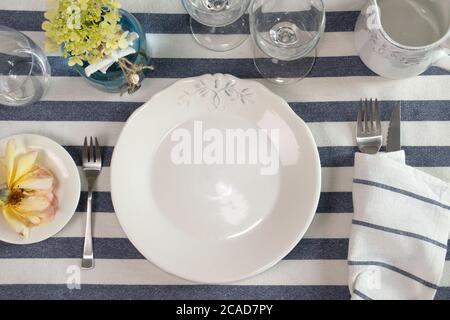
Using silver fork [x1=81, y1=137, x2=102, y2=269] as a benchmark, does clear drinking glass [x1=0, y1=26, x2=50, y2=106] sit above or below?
above

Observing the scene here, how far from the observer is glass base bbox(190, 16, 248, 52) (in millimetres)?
711

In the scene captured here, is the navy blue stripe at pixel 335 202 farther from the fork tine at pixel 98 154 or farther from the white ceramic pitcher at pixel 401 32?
the fork tine at pixel 98 154

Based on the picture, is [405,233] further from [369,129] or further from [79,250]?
[79,250]

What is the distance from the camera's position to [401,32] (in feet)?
2.19

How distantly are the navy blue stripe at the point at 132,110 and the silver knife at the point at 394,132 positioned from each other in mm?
16

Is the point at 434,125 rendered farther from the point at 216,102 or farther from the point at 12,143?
the point at 12,143

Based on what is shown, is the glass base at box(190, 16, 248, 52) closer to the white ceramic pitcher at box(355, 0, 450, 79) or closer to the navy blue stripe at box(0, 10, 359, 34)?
the navy blue stripe at box(0, 10, 359, 34)

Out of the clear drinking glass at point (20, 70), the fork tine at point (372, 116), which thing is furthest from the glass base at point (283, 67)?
the clear drinking glass at point (20, 70)

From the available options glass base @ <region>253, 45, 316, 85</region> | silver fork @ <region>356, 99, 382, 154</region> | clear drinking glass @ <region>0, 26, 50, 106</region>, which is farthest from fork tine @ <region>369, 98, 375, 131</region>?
clear drinking glass @ <region>0, 26, 50, 106</region>

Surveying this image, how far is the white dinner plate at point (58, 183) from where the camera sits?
68 centimetres

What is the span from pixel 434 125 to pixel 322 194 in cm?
19

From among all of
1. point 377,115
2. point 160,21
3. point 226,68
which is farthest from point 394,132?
point 160,21

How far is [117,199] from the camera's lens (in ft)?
2.20

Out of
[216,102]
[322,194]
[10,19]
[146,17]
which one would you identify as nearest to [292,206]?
[322,194]
